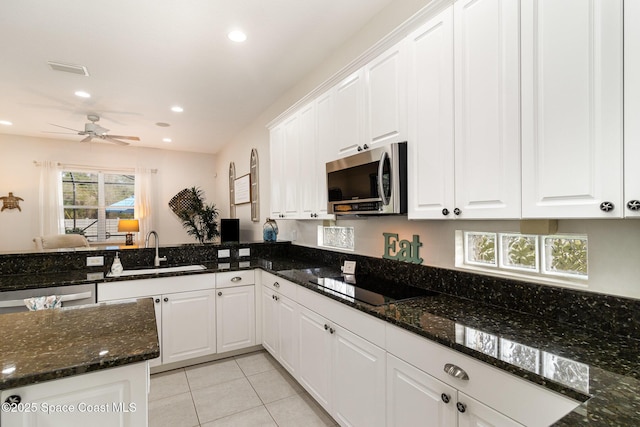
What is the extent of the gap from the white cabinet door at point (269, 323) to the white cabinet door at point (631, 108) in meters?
2.42

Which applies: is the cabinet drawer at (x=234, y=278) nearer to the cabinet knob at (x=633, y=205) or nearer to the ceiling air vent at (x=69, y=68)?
the ceiling air vent at (x=69, y=68)

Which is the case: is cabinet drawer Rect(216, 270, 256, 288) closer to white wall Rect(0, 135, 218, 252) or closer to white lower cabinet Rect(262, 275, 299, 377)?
white lower cabinet Rect(262, 275, 299, 377)

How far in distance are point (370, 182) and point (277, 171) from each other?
154cm

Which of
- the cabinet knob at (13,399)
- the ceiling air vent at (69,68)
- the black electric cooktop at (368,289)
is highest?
the ceiling air vent at (69,68)

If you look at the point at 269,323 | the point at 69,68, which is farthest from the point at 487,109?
the point at 69,68

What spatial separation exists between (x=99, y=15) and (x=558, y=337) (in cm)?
337

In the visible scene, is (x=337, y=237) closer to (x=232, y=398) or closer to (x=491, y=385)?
(x=232, y=398)

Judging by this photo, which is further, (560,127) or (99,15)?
(99,15)

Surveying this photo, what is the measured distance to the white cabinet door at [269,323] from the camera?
9.10ft

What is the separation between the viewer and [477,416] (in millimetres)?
1083

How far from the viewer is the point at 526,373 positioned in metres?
0.93

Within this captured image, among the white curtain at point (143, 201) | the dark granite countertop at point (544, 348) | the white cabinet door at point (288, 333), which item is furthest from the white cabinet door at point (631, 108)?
the white curtain at point (143, 201)

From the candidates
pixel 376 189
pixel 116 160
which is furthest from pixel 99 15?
pixel 116 160

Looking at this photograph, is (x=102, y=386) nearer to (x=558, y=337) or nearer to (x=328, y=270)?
(x=558, y=337)
